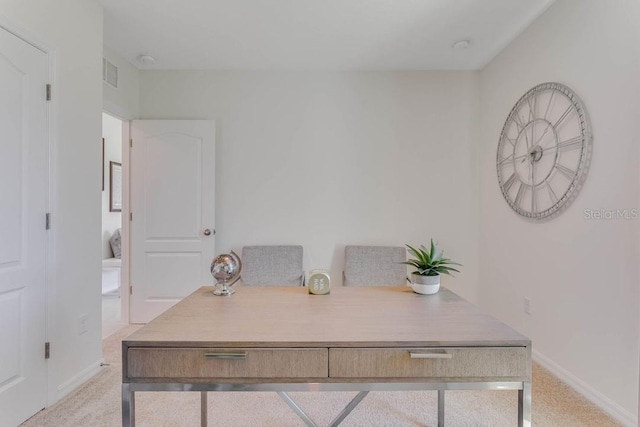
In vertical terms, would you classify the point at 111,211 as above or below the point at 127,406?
above

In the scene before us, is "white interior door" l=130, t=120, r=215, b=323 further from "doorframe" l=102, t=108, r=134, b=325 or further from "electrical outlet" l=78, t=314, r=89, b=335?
"electrical outlet" l=78, t=314, r=89, b=335

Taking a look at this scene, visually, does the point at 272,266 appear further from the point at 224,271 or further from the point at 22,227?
the point at 22,227

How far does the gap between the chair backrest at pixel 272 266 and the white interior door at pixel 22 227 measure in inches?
62.4

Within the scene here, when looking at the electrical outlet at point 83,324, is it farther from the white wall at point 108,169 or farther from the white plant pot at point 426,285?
the white wall at point 108,169

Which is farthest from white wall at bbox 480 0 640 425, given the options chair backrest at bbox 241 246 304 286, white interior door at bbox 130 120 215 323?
white interior door at bbox 130 120 215 323

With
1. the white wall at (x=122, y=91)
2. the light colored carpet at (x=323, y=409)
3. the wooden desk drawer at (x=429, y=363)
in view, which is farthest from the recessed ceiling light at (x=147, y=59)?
the wooden desk drawer at (x=429, y=363)

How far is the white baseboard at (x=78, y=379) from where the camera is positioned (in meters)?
2.02

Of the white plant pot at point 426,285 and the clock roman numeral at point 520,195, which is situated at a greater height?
the clock roman numeral at point 520,195

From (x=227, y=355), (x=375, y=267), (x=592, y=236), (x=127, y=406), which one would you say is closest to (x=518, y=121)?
(x=592, y=236)

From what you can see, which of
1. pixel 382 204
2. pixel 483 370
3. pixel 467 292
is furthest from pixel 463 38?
pixel 483 370

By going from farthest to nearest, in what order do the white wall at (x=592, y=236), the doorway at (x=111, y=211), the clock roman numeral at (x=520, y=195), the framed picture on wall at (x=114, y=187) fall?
the framed picture on wall at (x=114, y=187) < the doorway at (x=111, y=211) < the clock roman numeral at (x=520, y=195) < the white wall at (x=592, y=236)

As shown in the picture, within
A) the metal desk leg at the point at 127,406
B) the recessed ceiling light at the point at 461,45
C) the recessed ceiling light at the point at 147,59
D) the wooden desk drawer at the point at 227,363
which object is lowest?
the metal desk leg at the point at 127,406

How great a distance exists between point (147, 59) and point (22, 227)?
2.02 metres

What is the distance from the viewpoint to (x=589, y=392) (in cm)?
198
